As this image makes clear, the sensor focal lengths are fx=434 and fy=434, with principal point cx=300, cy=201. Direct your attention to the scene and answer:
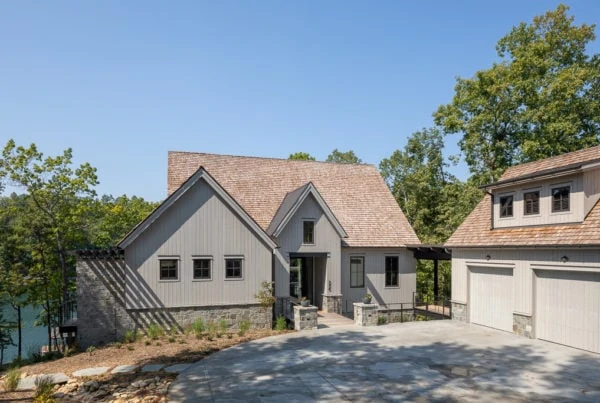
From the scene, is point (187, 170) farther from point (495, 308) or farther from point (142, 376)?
point (495, 308)

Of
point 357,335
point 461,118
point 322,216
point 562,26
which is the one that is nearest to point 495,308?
point 357,335

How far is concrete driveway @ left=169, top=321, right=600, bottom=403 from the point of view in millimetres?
9969

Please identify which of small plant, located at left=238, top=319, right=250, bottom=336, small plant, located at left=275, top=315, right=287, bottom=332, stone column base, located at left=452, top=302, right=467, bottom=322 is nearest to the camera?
small plant, located at left=238, top=319, right=250, bottom=336

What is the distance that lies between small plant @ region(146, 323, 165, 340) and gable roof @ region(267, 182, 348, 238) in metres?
6.43

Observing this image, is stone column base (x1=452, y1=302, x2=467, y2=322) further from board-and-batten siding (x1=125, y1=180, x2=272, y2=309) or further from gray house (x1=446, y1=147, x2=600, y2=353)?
board-and-batten siding (x1=125, y1=180, x2=272, y2=309)

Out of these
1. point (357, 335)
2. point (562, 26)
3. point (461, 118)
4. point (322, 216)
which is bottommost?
point (357, 335)

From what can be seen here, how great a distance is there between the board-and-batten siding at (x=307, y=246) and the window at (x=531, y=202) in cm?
850

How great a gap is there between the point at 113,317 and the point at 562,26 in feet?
109

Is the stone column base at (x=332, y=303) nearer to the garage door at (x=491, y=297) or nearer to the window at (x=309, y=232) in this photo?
the window at (x=309, y=232)

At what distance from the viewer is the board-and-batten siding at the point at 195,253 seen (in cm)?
1730

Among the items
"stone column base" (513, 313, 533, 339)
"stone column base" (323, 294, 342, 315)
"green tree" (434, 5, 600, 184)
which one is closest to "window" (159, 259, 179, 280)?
"stone column base" (323, 294, 342, 315)

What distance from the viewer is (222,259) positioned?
18422 millimetres

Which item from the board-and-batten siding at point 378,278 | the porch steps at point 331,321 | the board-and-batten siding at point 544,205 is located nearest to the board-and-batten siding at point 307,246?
the board-and-batten siding at point 378,278

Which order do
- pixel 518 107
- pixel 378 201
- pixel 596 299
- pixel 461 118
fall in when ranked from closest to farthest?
pixel 596 299
pixel 378 201
pixel 518 107
pixel 461 118
